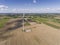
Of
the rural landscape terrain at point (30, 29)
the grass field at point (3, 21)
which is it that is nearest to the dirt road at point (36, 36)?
the rural landscape terrain at point (30, 29)

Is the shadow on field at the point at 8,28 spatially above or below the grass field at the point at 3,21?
below

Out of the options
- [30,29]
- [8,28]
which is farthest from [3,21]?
[30,29]

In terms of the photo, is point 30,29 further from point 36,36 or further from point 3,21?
point 3,21

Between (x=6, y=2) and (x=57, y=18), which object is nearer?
(x=6, y=2)

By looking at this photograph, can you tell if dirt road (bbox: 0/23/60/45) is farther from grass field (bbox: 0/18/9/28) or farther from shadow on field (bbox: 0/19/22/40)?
grass field (bbox: 0/18/9/28)

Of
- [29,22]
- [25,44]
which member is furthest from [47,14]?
[25,44]

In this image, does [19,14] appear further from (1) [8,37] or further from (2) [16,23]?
(1) [8,37]

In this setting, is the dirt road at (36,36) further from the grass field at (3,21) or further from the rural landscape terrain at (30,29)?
the grass field at (3,21)

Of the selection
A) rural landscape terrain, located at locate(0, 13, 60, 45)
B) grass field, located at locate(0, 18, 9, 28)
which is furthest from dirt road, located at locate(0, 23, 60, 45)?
grass field, located at locate(0, 18, 9, 28)
